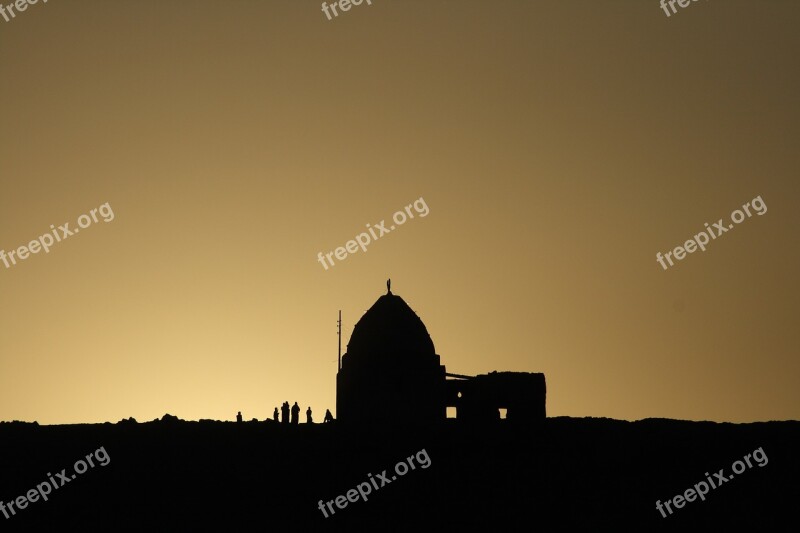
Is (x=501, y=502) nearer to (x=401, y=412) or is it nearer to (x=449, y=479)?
(x=449, y=479)

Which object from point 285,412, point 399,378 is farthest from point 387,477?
point 399,378

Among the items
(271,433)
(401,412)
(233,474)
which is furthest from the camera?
(401,412)

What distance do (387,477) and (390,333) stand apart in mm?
12306

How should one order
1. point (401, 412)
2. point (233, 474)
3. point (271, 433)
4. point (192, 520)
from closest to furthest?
point (192, 520) → point (233, 474) → point (271, 433) → point (401, 412)

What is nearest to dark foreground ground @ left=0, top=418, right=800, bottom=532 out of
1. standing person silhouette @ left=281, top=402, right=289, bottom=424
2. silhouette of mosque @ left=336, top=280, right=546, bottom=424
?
standing person silhouette @ left=281, top=402, right=289, bottom=424

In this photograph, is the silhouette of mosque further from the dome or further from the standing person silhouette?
the standing person silhouette

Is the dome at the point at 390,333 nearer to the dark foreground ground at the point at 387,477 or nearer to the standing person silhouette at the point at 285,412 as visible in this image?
the standing person silhouette at the point at 285,412

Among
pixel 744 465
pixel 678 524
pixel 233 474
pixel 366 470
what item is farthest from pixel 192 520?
pixel 744 465

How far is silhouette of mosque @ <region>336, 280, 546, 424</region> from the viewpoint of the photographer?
60.0 meters

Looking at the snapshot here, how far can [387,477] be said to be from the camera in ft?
162

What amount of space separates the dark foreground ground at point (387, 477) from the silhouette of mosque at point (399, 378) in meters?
5.28

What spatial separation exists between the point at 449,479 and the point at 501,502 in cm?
204

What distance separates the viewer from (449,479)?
4959 cm

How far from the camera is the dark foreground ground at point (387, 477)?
152ft
